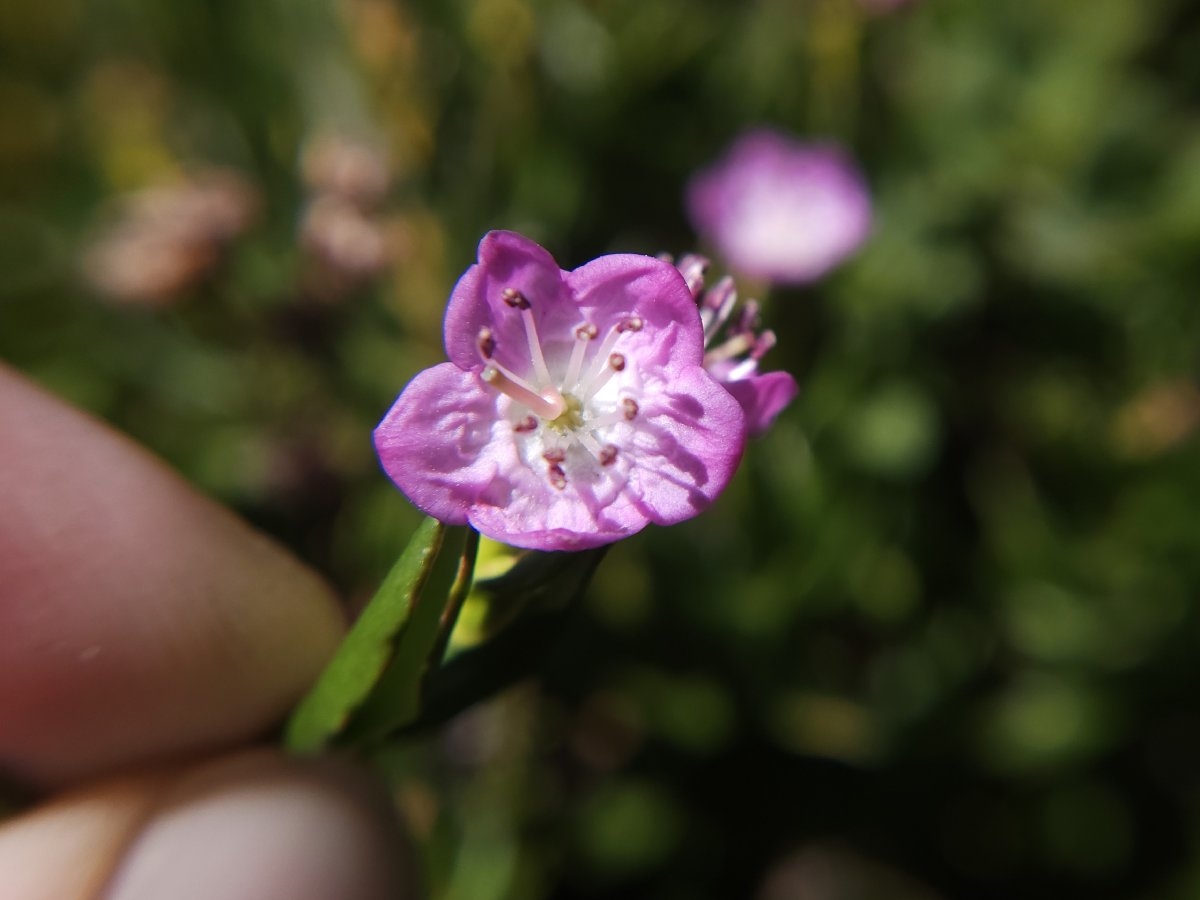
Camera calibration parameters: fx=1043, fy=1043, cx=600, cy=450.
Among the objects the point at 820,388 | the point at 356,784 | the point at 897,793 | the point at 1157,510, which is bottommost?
the point at 897,793

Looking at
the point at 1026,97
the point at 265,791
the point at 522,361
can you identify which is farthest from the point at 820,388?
the point at 265,791

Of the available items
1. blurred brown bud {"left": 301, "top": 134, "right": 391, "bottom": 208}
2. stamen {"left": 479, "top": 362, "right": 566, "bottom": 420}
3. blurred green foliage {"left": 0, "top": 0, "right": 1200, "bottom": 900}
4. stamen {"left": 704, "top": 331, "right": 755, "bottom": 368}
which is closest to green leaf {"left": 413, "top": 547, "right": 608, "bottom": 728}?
stamen {"left": 479, "top": 362, "right": 566, "bottom": 420}

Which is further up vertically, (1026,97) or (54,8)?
(54,8)

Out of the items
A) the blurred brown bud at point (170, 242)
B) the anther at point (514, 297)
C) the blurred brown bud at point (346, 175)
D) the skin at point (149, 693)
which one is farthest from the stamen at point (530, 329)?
the blurred brown bud at point (170, 242)

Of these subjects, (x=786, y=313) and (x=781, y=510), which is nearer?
(x=781, y=510)

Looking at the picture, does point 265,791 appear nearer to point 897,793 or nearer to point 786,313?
point 897,793

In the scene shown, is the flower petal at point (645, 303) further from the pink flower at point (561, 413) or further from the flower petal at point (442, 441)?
the flower petal at point (442, 441)
